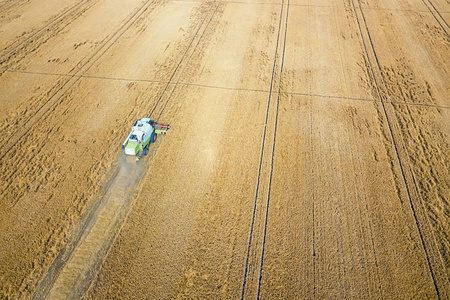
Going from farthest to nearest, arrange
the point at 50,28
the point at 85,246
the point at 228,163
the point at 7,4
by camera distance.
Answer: the point at 7,4 → the point at 50,28 → the point at 228,163 → the point at 85,246

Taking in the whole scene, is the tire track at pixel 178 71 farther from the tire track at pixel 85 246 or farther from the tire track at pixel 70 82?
the tire track at pixel 70 82

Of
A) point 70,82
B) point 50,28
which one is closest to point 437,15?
point 70,82

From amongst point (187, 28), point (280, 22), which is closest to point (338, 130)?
point (280, 22)

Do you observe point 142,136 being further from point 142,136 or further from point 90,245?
point 90,245

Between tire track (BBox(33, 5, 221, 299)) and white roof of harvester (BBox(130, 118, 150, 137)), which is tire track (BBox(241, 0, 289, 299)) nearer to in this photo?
tire track (BBox(33, 5, 221, 299))

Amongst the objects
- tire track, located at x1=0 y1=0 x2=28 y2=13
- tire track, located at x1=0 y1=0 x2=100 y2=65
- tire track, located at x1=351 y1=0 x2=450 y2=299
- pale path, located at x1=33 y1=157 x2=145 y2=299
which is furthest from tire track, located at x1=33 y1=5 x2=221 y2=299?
tire track, located at x1=0 y1=0 x2=28 y2=13

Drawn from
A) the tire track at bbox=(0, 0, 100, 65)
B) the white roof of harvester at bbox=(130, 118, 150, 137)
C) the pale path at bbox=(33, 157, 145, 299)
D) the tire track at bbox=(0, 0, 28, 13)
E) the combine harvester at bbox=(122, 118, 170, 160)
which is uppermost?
the tire track at bbox=(0, 0, 28, 13)

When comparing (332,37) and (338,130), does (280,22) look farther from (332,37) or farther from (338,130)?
(338,130)
